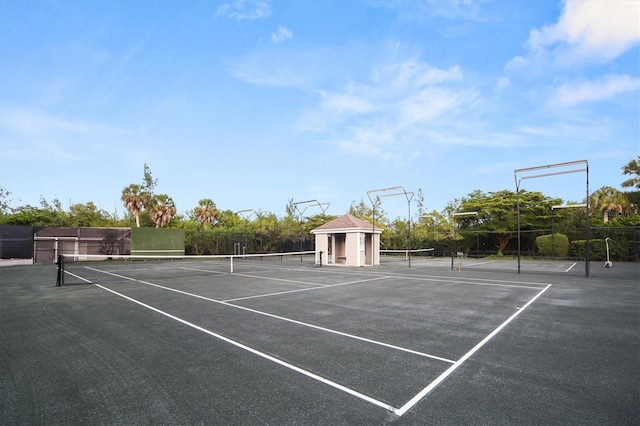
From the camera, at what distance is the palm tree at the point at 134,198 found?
3962 centimetres

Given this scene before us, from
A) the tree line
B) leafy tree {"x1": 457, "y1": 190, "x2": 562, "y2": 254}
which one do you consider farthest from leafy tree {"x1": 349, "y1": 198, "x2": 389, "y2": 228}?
leafy tree {"x1": 457, "y1": 190, "x2": 562, "y2": 254}

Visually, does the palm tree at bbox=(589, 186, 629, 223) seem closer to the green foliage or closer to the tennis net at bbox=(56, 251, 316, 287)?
the green foliage

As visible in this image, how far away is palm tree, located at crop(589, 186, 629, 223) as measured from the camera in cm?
3347

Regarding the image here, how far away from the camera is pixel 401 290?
470 inches

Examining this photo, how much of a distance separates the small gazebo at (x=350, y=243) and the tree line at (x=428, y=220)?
7.59m

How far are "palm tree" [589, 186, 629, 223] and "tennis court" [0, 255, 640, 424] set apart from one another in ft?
100

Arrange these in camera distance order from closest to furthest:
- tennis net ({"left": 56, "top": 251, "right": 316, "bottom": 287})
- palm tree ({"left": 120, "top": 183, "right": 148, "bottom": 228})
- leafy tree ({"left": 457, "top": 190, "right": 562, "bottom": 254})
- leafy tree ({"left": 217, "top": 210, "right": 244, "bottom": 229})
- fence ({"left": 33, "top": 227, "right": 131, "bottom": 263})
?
tennis net ({"left": 56, "top": 251, "right": 316, "bottom": 287}), fence ({"left": 33, "top": 227, "right": 131, "bottom": 263}), leafy tree ({"left": 457, "top": 190, "right": 562, "bottom": 254}), palm tree ({"left": 120, "top": 183, "right": 148, "bottom": 228}), leafy tree ({"left": 217, "top": 210, "right": 244, "bottom": 229})

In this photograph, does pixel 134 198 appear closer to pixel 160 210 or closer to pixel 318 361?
pixel 160 210

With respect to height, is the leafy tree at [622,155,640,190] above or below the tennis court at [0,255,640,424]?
above

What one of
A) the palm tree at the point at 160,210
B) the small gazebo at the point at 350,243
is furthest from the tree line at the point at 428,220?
the small gazebo at the point at 350,243

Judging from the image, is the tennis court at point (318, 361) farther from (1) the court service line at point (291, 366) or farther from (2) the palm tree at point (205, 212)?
(2) the palm tree at point (205, 212)

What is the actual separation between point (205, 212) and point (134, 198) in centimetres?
957

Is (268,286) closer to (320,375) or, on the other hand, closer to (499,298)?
(499,298)

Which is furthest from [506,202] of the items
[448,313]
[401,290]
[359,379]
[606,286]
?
[359,379]
